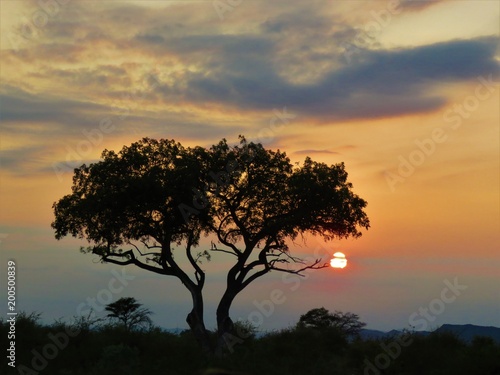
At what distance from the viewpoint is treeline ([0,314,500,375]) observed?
3406cm

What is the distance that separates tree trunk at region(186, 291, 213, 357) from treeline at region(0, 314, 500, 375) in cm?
212

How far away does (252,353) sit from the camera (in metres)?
38.6

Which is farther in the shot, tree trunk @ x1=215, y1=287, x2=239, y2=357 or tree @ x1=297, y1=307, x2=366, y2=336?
tree @ x1=297, y1=307, x2=366, y2=336

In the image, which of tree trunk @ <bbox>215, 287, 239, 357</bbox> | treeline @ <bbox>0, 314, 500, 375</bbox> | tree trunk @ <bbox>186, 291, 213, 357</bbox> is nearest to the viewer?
treeline @ <bbox>0, 314, 500, 375</bbox>

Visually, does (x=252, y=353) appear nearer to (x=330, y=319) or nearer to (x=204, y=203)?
(x=204, y=203)

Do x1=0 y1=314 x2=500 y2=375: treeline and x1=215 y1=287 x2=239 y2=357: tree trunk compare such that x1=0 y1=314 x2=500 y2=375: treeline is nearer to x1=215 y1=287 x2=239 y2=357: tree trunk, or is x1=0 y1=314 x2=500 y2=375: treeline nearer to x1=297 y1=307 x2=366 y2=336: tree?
x1=215 y1=287 x2=239 y2=357: tree trunk

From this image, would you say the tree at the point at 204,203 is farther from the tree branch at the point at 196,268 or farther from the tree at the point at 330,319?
the tree at the point at 330,319

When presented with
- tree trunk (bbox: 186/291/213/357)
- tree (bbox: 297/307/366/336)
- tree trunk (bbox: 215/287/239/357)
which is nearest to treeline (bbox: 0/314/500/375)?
tree trunk (bbox: 215/287/239/357)

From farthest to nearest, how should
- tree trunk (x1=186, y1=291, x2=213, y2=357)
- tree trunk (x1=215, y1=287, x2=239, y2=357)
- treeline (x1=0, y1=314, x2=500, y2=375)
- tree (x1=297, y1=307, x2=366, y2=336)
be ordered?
tree (x1=297, y1=307, x2=366, y2=336) < tree trunk (x1=186, y1=291, x2=213, y2=357) < tree trunk (x1=215, y1=287, x2=239, y2=357) < treeline (x1=0, y1=314, x2=500, y2=375)

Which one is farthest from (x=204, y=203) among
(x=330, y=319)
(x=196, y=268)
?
(x=330, y=319)

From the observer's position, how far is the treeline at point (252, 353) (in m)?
34.1

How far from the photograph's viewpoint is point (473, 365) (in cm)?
3228

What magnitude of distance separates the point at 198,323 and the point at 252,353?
684 cm

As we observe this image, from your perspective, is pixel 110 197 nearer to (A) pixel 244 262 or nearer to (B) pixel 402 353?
(A) pixel 244 262
